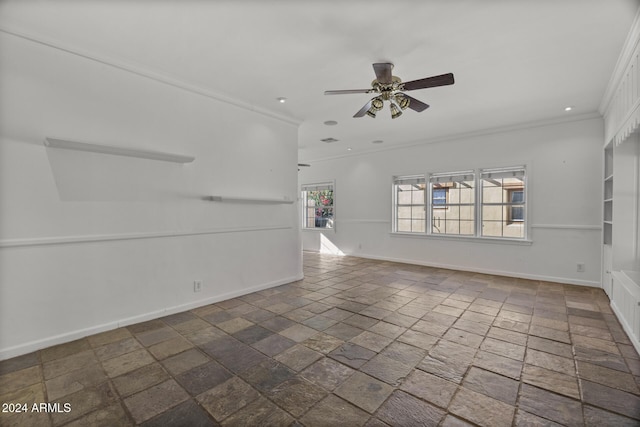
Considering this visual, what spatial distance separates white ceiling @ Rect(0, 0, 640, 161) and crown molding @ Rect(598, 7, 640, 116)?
5cm

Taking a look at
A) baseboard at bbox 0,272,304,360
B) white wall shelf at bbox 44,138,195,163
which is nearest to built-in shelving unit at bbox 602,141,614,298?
baseboard at bbox 0,272,304,360

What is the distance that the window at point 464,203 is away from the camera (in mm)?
5309

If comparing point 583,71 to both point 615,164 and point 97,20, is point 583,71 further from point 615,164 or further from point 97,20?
point 97,20

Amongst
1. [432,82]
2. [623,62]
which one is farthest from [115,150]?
[623,62]

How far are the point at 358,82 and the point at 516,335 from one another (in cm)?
313

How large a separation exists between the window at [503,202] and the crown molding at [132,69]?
4.21 metres

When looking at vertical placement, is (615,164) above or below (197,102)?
below

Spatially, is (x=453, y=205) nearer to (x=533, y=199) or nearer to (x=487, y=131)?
(x=533, y=199)

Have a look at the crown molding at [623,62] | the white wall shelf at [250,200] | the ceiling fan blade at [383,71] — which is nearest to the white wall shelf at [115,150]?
the white wall shelf at [250,200]

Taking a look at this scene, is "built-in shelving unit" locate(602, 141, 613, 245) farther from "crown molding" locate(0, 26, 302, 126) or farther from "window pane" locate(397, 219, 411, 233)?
"crown molding" locate(0, 26, 302, 126)

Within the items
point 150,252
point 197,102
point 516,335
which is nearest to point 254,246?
point 150,252

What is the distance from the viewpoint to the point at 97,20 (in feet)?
7.68

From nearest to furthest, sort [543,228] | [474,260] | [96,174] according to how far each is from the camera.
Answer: [96,174] → [543,228] → [474,260]

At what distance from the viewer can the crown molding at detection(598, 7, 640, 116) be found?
7.83 feet
